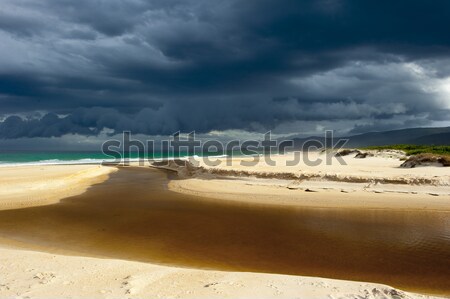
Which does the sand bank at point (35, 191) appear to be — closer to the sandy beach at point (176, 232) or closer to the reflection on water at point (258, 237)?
the sandy beach at point (176, 232)

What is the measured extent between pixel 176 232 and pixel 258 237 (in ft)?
10.9

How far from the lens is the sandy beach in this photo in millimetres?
6988

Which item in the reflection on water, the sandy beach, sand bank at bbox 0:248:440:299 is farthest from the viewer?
the reflection on water

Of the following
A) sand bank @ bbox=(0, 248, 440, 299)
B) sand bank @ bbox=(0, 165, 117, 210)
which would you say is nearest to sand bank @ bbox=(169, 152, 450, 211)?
sand bank @ bbox=(0, 165, 117, 210)

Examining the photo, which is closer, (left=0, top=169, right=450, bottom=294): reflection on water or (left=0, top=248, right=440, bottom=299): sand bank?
(left=0, top=248, right=440, bottom=299): sand bank

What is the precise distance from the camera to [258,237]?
12836mm

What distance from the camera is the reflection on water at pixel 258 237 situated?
9703mm

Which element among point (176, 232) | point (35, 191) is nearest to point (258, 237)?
point (176, 232)

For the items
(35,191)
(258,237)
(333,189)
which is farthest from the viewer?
(35,191)

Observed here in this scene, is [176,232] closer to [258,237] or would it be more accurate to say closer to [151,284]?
[258,237]

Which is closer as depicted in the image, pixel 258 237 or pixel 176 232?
pixel 258 237

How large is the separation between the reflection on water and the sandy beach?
0.30 ft

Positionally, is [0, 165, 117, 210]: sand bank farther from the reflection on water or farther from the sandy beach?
the reflection on water

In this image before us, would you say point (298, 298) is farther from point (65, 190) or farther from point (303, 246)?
point (65, 190)
